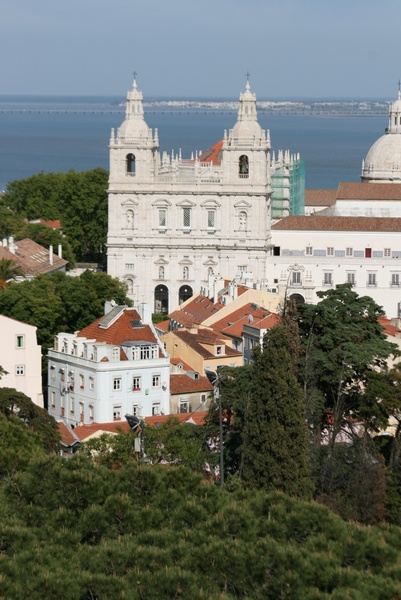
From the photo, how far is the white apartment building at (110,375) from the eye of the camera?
41.4 meters

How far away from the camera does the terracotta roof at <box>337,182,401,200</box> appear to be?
85625mm

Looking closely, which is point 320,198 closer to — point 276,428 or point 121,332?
point 121,332

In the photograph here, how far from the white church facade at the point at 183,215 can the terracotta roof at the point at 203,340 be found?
25268 millimetres

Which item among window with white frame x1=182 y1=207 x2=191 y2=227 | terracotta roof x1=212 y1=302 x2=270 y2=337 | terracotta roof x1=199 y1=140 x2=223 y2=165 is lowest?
terracotta roof x1=212 y1=302 x2=270 y2=337

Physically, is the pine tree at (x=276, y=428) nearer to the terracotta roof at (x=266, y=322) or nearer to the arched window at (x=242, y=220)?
the terracotta roof at (x=266, y=322)

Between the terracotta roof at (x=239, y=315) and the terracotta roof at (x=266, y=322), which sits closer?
the terracotta roof at (x=266, y=322)

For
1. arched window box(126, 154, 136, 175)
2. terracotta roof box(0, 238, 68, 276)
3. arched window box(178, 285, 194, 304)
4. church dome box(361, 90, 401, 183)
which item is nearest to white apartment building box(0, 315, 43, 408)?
terracotta roof box(0, 238, 68, 276)

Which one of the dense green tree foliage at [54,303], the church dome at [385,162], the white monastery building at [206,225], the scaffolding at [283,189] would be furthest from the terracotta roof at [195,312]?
the church dome at [385,162]

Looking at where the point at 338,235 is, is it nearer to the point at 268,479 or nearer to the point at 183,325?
the point at 183,325

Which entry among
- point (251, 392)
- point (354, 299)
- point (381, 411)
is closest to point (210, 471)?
point (251, 392)

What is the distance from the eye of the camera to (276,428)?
2878cm

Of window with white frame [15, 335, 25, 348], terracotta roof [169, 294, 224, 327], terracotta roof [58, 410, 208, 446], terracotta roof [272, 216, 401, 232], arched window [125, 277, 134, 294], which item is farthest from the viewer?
arched window [125, 277, 134, 294]

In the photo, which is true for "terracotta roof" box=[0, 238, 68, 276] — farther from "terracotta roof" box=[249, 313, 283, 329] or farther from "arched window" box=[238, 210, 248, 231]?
"terracotta roof" box=[249, 313, 283, 329]

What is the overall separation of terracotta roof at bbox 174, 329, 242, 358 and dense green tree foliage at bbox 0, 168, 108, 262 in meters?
32.7
